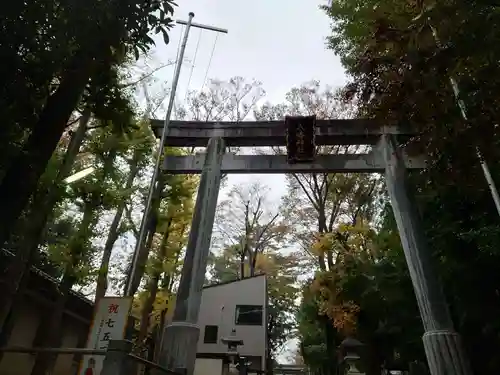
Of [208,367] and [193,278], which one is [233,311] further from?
[193,278]

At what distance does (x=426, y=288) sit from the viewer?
256 inches

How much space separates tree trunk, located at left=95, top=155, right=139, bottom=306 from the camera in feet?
31.9

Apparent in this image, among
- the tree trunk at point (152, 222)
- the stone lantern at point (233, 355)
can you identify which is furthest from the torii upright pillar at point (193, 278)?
the stone lantern at point (233, 355)

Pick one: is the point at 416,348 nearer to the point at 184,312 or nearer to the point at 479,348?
the point at 479,348

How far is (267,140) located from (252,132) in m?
0.40

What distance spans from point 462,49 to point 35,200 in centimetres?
707

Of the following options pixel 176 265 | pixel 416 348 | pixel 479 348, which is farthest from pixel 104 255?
pixel 479 348

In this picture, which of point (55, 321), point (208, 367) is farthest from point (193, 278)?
point (208, 367)

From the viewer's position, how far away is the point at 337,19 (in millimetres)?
10086

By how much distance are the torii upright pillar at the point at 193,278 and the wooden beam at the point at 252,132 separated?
0.90 feet

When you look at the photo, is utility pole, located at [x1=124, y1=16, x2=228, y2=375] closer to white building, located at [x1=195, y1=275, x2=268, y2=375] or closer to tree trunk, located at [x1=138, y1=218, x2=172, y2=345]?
tree trunk, located at [x1=138, y1=218, x2=172, y2=345]

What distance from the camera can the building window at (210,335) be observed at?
15.9 metres

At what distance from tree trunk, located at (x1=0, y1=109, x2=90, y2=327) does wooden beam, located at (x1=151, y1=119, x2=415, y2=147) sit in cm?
212

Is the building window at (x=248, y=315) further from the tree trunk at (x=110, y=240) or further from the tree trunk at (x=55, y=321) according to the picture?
the tree trunk at (x=55, y=321)
